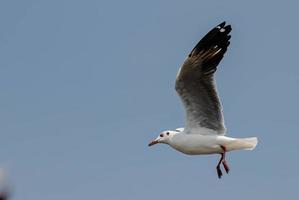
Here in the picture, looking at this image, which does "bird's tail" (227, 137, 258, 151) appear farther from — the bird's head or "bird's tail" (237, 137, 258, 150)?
the bird's head

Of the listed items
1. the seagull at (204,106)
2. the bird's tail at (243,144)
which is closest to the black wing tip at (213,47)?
the seagull at (204,106)

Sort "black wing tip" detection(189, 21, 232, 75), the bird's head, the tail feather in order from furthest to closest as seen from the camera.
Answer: the bird's head < "black wing tip" detection(189, 21, 232, 75) < the tail feather

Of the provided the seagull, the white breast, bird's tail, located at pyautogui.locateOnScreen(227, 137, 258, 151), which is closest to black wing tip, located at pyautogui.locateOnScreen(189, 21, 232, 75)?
the seagull

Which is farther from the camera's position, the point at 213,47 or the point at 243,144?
the point at 213,47

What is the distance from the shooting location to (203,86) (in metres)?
11.6

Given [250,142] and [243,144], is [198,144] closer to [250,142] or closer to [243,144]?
[243,144]

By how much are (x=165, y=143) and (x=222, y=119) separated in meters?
1.72

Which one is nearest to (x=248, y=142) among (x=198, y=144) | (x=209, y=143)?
(x=209, y=143)

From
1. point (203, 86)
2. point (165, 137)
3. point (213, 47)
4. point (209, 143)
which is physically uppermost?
point (213, 47)

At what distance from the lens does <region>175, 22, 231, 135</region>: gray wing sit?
37.9 feet

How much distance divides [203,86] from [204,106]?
0.50m

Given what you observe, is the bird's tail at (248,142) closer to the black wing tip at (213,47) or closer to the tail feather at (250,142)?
the tail feather at (250,142)

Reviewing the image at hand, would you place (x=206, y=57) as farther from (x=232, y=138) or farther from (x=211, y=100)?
(x=232, y=138)

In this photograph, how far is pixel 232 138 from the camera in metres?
11.6
